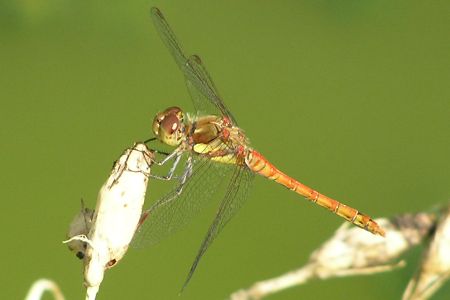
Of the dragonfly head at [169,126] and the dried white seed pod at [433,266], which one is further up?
the dragonfly head at [169,126]

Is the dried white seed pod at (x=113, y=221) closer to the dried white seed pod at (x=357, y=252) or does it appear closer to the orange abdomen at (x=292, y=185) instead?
the dried white seed pod at (x=357, y=252)

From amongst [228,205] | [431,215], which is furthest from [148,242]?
[431,215]

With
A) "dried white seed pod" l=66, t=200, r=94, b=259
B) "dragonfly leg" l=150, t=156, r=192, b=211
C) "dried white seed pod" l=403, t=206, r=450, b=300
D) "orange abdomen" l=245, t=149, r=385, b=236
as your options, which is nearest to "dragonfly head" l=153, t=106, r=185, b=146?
"dragonfly leg" l=150, t=156, r=192, b=211

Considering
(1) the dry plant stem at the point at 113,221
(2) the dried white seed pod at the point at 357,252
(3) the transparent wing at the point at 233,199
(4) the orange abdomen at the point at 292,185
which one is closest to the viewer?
(1) the dry plant stem at the point at 113,221

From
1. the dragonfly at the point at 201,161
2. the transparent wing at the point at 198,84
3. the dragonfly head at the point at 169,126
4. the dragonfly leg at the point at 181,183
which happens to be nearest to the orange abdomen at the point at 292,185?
the dragonfly at the point at 201,161

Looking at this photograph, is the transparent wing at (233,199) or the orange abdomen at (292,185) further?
the orange abdomen at (292,185)

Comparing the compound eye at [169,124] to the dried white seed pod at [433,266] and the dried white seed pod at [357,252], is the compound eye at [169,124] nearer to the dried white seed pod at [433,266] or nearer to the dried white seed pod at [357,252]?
the dried white seed pod at [357,252]

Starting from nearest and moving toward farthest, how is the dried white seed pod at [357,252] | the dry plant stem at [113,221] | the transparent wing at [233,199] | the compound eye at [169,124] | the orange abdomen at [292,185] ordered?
1. the dry plant stem at [113,221]
2. the dried white seed pod at [357,252]
3. the compound eye at [169,124]
4. the transparent wing at [233,199]
5. the orange abdomen at [292,185]

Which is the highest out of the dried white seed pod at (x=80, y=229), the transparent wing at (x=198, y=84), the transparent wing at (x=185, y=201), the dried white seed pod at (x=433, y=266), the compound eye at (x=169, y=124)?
the transparent wing at (x=198, y=84)
